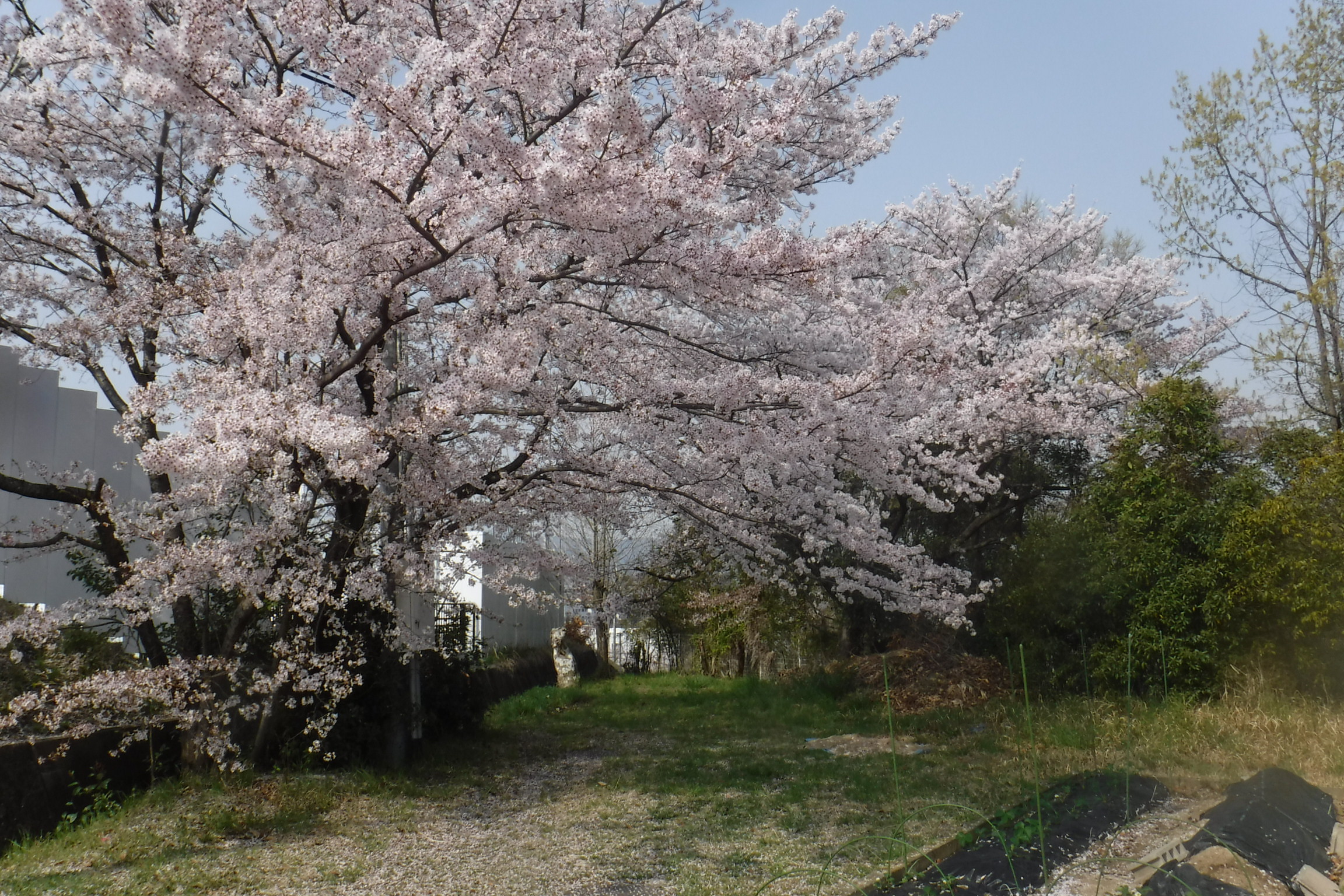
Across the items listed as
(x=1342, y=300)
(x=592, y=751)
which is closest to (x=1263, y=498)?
(x=1342, y=300)

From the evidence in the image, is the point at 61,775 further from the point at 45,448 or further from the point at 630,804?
the point at 45,448

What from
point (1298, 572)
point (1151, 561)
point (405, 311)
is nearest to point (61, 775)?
point (405, 311)

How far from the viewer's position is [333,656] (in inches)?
210

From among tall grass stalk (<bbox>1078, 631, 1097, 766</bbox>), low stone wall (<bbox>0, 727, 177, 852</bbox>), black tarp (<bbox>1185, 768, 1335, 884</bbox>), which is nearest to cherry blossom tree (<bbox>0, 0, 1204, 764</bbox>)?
low stone wall (<bbox>0, 727, 177, 852</bbox>)

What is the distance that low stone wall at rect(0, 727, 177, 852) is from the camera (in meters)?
4.62

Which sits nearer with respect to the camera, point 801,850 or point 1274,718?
point 801,850

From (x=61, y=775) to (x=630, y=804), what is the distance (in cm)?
306

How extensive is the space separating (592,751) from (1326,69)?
10.1m

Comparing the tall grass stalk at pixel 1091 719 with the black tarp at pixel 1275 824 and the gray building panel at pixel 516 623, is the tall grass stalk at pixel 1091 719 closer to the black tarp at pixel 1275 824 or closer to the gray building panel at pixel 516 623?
the black tarp at pixel 1275 824

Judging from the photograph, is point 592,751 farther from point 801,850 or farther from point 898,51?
point 898,51

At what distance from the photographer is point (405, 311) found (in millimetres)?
5180

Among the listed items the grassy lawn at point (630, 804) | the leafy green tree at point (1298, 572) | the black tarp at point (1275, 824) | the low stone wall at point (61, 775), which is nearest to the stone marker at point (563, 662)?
the grassy lawn at point (630, 804)

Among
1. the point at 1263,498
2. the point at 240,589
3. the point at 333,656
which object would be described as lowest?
the point at 333,656

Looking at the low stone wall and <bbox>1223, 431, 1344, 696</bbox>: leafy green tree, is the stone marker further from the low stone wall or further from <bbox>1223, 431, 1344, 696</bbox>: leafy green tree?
<bbox>1223, 431, 1344, 696</bbox>: leafy green tree
